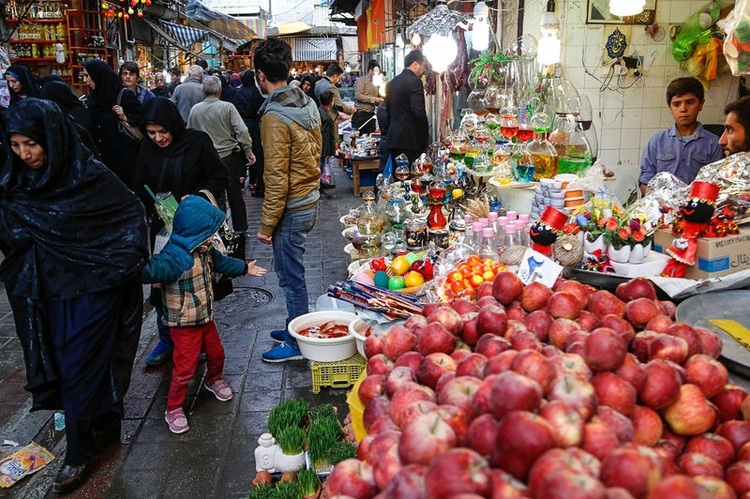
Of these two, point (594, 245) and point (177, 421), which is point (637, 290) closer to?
point (594, 245)

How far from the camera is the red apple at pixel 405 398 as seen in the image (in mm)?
1588

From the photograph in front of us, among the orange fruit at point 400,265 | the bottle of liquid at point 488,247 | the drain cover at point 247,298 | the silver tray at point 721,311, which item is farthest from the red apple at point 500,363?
the drain cover at point 247,298

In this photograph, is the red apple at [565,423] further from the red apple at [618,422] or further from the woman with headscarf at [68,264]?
the woman with headscarf at [68,264]

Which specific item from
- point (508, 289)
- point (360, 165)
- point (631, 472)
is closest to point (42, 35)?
point (360, 165)

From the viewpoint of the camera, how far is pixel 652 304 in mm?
2107

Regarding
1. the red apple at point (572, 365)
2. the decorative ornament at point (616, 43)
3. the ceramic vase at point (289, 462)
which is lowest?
the ceramic vase at point (289, 462)

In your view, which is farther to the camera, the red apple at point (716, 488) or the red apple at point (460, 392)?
the red apple at point (460, 392)

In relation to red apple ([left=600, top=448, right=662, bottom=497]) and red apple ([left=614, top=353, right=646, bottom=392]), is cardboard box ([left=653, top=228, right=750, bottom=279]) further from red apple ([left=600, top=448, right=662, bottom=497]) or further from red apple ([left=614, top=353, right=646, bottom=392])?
red apple ([left=600, top=448, right=662, bottom=497])

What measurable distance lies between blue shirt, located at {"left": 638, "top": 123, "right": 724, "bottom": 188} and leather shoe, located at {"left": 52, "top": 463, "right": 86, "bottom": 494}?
Result: 4.59m

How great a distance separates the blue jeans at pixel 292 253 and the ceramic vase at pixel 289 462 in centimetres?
188

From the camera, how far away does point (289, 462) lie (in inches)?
113

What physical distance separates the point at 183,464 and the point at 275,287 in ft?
10.2

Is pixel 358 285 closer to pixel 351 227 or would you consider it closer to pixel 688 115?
pixel 351 227

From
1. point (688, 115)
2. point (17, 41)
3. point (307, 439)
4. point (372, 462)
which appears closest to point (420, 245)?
point (307, 439)
